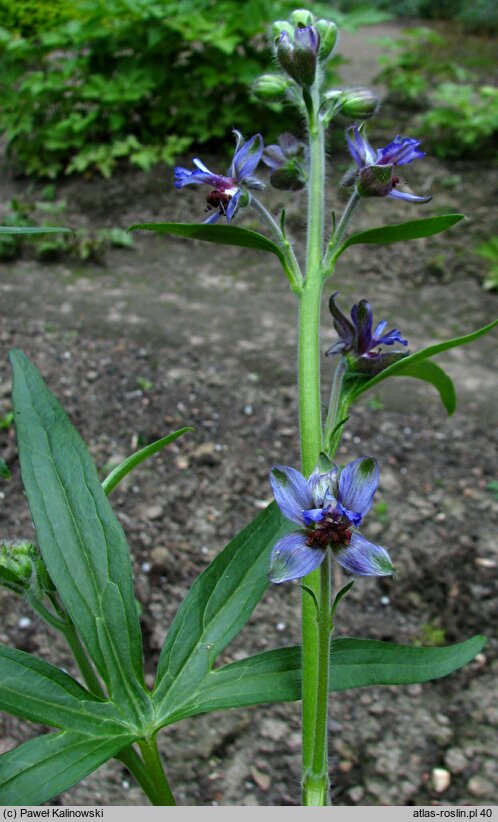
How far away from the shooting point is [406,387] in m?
3.44

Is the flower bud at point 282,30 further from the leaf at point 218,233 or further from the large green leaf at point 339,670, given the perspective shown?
the large green leaf at point 339,670

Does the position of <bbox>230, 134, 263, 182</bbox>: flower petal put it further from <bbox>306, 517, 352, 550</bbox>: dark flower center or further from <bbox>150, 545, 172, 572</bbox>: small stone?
<bbox>150, 545, 172, 572</bbox>: small stone

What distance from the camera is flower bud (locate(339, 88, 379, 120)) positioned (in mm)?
1373

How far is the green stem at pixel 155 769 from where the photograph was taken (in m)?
1.24

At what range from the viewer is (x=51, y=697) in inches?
47.7

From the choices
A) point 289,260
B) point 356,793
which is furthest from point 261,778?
point 289,260

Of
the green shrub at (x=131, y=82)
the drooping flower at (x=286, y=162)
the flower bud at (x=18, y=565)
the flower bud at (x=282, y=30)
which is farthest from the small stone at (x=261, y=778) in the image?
the green shrub at (x=131, y=82)

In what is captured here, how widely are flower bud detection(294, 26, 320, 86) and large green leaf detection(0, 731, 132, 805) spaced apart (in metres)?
1.04

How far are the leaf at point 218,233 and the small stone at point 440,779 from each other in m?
1.38

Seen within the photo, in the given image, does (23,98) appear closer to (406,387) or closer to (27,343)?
(27,343)

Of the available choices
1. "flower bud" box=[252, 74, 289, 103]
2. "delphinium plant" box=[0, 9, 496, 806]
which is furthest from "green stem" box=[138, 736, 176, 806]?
"flower bud" box=[252, 74, 289, 103]

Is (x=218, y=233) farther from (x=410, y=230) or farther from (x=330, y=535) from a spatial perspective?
(x=330, y=535)

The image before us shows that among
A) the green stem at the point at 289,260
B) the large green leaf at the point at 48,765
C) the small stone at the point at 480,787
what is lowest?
the small stone at the point at 480,787

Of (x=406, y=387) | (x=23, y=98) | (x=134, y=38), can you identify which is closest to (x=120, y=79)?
(x=134, y=38)
